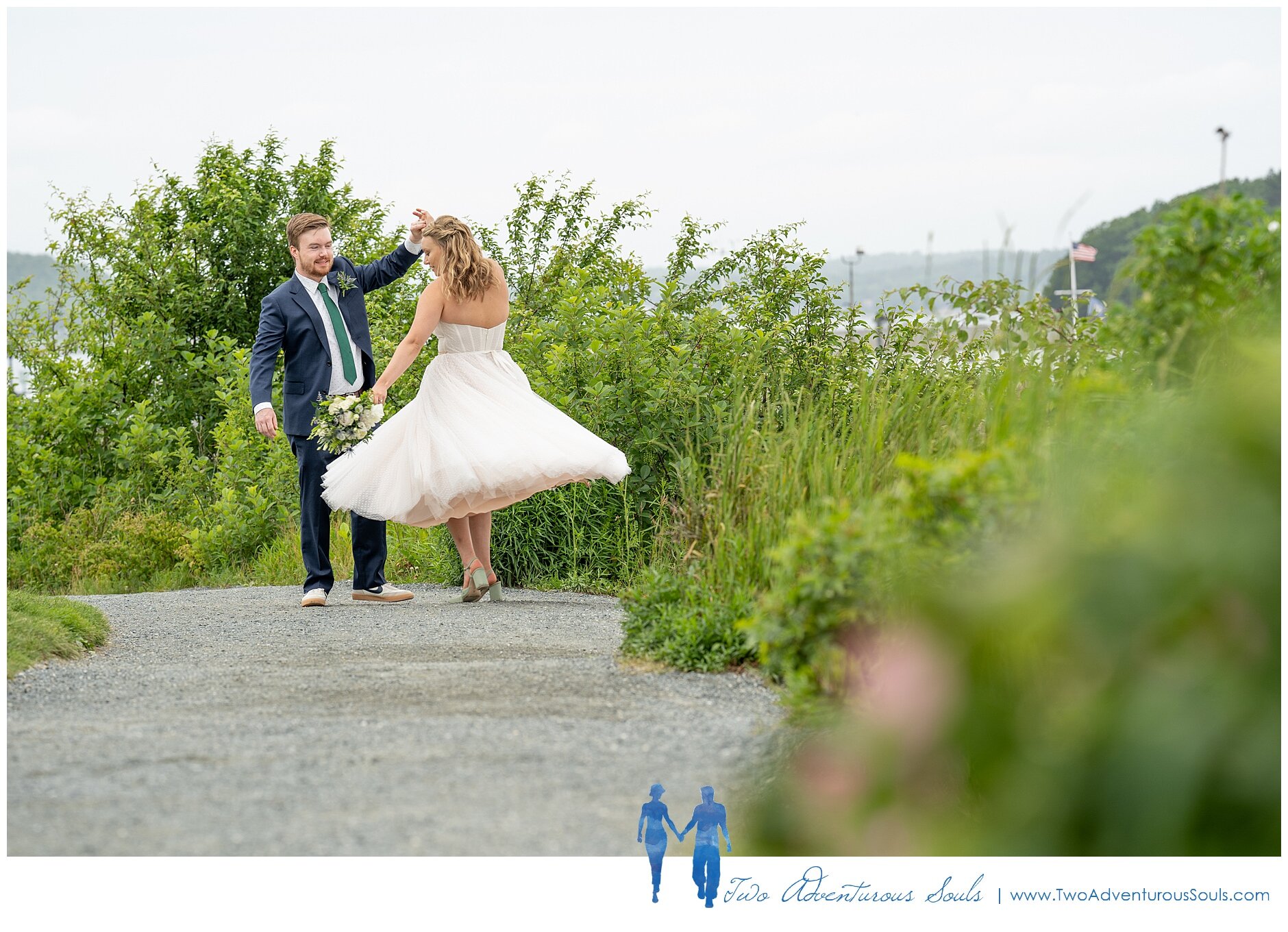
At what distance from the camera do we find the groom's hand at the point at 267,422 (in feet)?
20.9

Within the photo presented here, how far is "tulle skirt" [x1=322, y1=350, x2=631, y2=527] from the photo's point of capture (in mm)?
6348

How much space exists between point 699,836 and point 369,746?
1.10 m

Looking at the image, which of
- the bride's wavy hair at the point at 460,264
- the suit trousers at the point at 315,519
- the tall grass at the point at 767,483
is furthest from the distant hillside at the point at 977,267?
the suit trousers at the point at 315,519

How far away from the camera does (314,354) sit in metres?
6.88

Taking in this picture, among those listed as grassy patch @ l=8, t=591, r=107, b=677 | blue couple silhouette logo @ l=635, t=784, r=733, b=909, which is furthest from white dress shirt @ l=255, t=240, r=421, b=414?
blue couple silhouette logo @ l=635, t=784, r=733, b=909

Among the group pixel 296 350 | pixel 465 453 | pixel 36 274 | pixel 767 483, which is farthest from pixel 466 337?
pixel 36 274

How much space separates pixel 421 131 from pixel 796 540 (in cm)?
770

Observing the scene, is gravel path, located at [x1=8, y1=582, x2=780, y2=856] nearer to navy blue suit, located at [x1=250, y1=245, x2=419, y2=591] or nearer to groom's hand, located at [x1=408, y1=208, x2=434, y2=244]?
navy blue suit, located at [x1=250, y1=245, x2=419, y2=591]

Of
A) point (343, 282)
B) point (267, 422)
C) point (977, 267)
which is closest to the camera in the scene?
point (977, 267)

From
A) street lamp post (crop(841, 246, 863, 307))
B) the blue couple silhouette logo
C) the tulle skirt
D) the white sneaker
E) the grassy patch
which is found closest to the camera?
the blue couple silhouette logo

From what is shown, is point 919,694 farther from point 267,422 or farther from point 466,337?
point 466,337

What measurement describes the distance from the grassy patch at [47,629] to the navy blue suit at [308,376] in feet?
4.36

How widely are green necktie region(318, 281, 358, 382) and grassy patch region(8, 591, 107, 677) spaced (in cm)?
196
